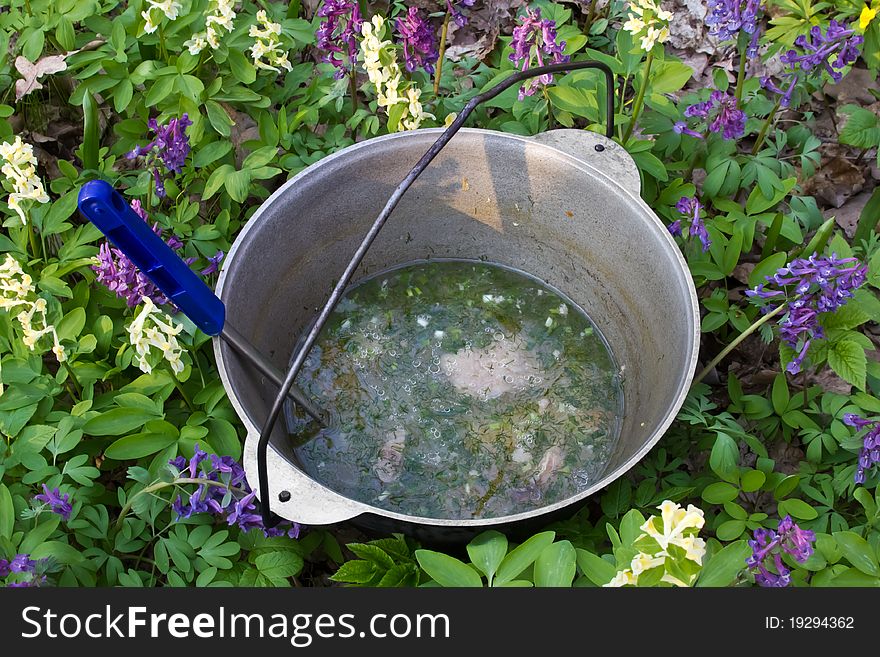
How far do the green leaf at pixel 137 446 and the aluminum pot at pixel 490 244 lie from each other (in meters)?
0.18

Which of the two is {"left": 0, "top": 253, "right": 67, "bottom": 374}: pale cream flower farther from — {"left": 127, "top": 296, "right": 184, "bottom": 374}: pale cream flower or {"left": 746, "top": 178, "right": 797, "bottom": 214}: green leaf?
{"left": 746, "top": 178, "right": 797, "bottom": 214}: green leaf

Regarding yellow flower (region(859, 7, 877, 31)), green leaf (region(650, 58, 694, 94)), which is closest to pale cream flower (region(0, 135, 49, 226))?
green leaf (region(650, 58, 694, 94))

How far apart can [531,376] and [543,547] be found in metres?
0.60

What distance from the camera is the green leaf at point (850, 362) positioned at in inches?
62.5

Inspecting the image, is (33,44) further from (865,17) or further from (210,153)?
(865,17)

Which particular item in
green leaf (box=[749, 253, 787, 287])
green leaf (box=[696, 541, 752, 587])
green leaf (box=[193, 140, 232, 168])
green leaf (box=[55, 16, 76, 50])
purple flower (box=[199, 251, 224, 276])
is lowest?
green leaf (box=[749, 253, 787, 287])

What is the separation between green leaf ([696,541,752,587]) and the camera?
3.94ft

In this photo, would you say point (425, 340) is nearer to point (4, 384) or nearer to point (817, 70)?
point (4, 384)

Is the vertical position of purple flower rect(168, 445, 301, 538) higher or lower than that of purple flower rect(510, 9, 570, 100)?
lower

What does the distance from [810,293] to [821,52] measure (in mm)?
563

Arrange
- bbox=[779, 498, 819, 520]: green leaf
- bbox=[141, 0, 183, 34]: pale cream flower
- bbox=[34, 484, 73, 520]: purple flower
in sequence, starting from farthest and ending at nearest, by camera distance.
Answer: bbox=[141, 0, 183, 34]: pale cream flower → bbox=[779, 498, 819, 520]: green leaf → bbox=[34, 484, 73, 520]: purple flower

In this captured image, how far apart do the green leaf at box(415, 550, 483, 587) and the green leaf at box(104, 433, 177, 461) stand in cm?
56

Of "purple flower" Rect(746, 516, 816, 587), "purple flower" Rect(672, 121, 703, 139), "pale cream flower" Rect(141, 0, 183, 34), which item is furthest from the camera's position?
"purple flower" Rect(672, 121, 703, 139)

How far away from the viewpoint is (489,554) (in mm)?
1312
